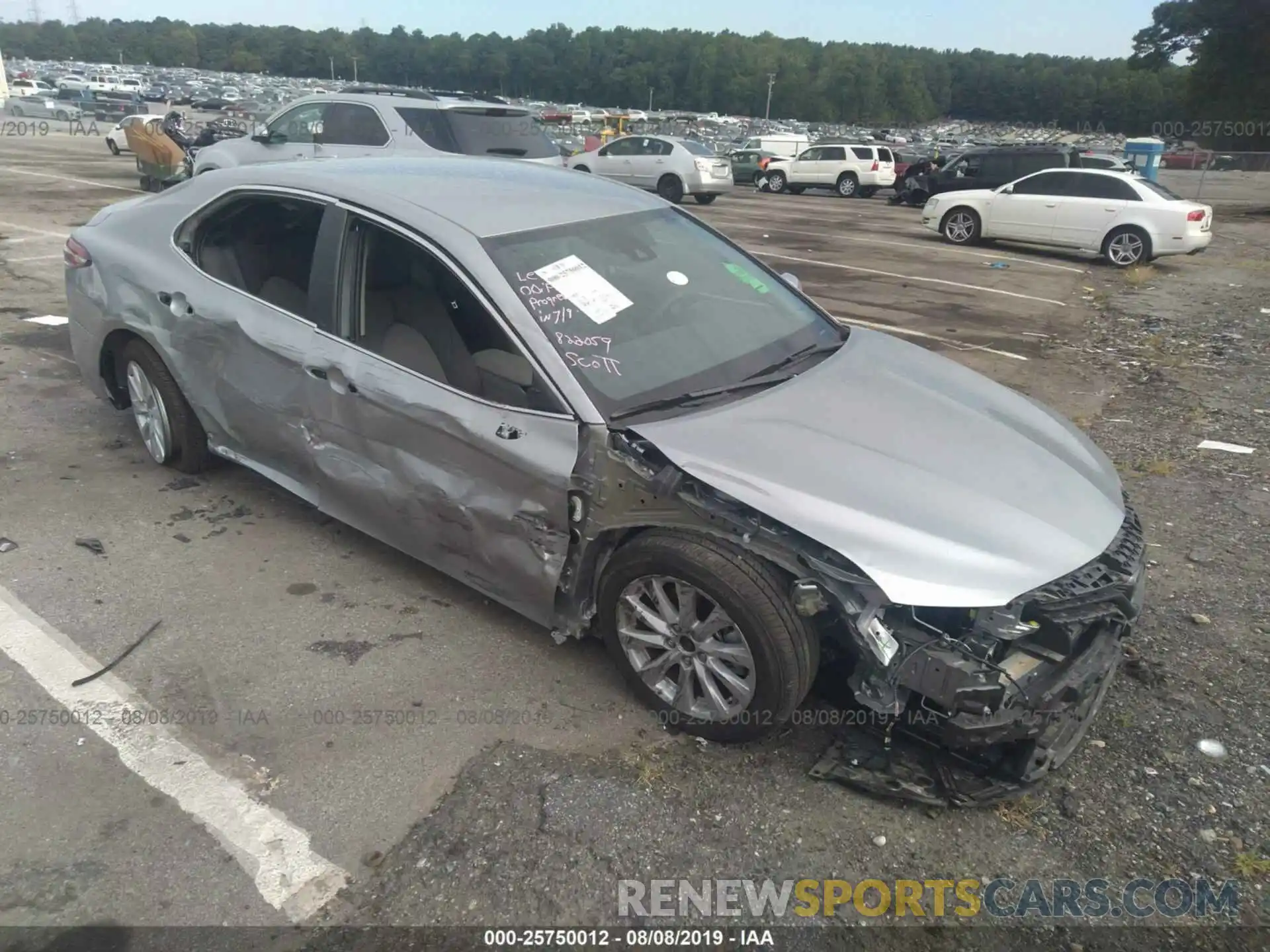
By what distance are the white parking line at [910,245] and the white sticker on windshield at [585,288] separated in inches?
494

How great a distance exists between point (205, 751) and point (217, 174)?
3046 mm

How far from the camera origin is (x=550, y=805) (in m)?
2.77

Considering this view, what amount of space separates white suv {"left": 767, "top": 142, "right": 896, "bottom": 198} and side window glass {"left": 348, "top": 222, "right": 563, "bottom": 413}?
2548 centimetres

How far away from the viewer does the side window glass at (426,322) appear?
11.2 feet

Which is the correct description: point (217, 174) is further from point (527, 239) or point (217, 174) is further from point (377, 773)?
point (377, 773)

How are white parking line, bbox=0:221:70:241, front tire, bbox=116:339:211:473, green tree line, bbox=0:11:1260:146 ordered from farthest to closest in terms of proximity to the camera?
green tree line, bbox=0:11:1260:146, white parking line, bbox=0:221:70:241, front tire, bbox=116:339:211:473

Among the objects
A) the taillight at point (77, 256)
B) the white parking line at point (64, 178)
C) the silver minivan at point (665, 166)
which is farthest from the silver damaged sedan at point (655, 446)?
the silver minivan at point (665, 166)

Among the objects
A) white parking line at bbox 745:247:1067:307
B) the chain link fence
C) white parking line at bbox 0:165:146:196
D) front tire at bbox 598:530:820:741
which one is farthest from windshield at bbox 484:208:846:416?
the chain link fence

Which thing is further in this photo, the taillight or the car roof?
the taillight

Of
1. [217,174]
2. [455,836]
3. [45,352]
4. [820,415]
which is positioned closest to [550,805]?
[455,836]

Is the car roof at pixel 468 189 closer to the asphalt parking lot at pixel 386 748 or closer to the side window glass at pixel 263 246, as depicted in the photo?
the side window glass at pixel 263 246

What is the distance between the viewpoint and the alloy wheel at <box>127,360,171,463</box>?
468 centimetres

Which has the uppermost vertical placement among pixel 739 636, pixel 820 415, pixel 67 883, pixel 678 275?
pixel 678 275

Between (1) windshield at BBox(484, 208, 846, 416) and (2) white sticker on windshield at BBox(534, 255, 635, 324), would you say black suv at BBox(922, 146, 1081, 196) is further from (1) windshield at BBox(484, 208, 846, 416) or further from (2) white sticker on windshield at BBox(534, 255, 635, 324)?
(2) white sticker on windshield at BBox(534, 255, 635, 324)
